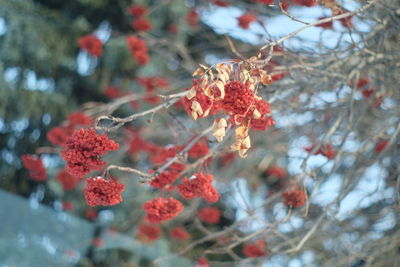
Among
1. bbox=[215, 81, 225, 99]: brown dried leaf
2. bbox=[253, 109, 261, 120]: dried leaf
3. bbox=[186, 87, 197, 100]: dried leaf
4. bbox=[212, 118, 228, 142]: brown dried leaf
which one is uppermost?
bbox=[215, 81, 225, 99]: brown dried leaf

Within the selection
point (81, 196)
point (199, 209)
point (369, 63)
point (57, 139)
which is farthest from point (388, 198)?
point (81, 196)

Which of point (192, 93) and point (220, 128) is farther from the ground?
point (192, 93)

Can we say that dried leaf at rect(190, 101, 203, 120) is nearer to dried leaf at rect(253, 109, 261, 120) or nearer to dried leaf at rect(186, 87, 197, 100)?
dried leaf at rect(186, 87, 197, 100)

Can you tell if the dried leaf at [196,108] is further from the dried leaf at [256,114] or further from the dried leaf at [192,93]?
the dried leaf at [256,114]

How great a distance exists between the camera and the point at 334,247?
13.1ft

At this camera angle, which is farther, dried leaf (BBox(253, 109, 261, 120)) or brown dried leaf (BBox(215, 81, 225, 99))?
dried leaf (BBox(253, 109, 261, 120))

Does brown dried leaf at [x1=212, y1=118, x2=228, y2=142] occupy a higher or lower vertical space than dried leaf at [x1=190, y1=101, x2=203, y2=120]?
lower

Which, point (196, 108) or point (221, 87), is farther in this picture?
point (196, 108)

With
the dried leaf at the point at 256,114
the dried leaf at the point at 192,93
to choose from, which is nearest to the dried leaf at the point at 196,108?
the dried leaf at the point at 192,93

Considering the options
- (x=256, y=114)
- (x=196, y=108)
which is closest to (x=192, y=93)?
(x=196, y=108)

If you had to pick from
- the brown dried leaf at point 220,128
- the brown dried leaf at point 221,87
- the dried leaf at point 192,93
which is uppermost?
the brown dried leaf at point 221,87

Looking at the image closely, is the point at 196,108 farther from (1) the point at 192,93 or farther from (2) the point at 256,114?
(2) the point at 256,114

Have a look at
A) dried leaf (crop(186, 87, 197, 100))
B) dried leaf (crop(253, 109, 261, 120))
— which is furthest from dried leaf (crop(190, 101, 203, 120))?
dried leaf (crop(253, 109, 261, 120))

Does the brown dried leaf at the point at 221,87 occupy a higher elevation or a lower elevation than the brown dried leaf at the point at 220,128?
higher
